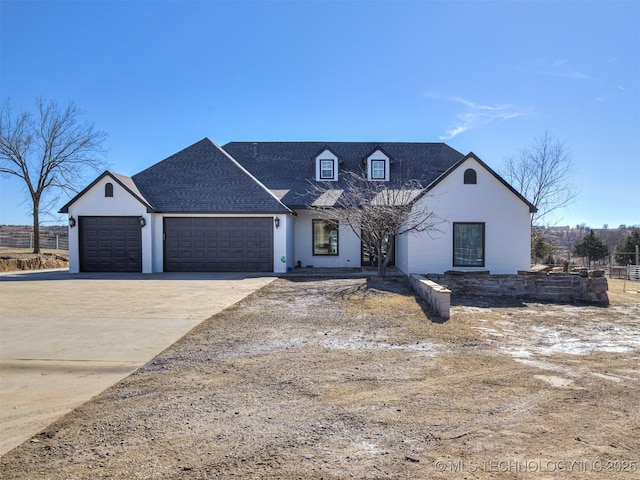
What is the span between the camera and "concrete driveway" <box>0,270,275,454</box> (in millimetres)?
4156

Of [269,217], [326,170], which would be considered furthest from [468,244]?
[326,170]

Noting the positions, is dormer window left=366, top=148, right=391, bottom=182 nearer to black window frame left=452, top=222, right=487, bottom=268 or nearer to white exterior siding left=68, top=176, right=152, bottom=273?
black window frame left=452, top=222, right=487, bottom=268

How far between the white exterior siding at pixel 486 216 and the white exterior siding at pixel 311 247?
516 cm

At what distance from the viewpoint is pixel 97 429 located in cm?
351

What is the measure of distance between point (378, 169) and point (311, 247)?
551cm

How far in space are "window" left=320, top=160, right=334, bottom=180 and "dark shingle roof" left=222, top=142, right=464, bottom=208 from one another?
0.55 metres

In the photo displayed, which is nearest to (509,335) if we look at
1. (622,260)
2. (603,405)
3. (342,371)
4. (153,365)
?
(603,405)

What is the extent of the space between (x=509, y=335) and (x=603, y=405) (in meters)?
3.20

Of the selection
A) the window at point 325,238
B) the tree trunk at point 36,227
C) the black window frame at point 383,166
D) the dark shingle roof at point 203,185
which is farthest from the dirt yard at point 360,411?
the tree trunk at point 36,227

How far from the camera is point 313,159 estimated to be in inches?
853

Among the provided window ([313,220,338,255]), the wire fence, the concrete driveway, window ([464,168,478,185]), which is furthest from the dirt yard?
the wire fence

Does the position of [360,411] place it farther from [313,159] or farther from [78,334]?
[313,159]

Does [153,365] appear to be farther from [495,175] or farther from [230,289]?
[495,175]

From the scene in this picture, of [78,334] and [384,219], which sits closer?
[78,334]
